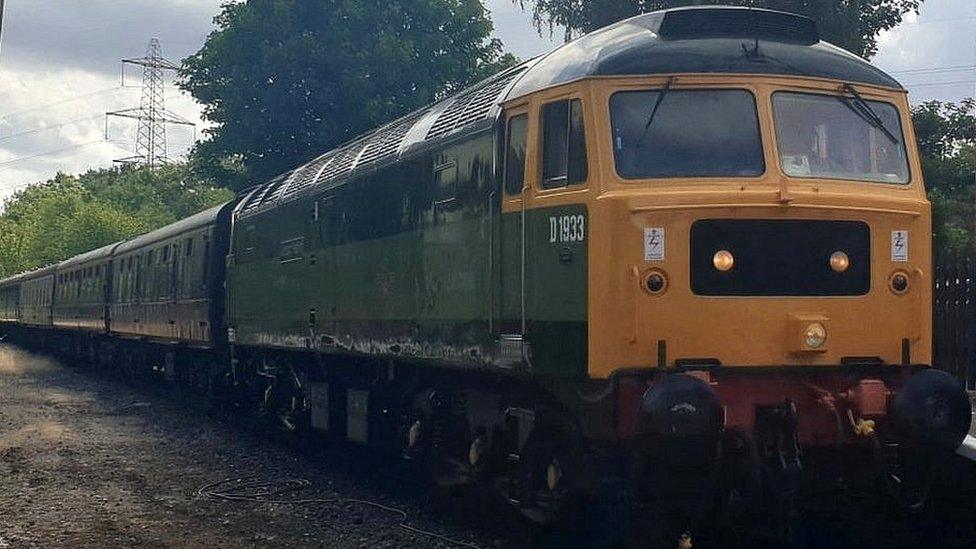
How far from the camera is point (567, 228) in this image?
7262mm

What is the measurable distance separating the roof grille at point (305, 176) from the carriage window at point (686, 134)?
6629 millimetres

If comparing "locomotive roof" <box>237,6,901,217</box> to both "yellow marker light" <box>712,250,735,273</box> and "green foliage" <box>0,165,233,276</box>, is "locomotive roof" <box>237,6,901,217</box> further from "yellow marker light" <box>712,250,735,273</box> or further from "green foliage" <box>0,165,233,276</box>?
"green foliage" <box>0,165,233,276</box>

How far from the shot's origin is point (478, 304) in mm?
8430

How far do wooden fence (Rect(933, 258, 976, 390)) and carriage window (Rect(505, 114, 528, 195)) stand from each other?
9956 millimetres

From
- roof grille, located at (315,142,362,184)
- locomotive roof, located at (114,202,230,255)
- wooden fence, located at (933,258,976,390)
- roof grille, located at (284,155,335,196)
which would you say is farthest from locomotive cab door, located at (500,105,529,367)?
locomotive roof, located at (114,202,230,255)

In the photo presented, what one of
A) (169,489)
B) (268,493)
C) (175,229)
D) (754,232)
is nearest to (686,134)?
(754,232)

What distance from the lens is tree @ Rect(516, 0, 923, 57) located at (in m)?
23.6

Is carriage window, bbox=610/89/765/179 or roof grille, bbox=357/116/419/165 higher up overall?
roof grille, bbox=357/116/419/165

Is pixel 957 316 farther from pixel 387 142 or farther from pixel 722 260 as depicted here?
pixel 722 260

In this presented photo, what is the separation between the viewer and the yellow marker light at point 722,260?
22.8 ft

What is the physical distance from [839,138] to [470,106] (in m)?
2.95

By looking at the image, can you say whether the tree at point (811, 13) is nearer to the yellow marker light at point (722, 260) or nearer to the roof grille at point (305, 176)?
the roof grille at point (305, 176)

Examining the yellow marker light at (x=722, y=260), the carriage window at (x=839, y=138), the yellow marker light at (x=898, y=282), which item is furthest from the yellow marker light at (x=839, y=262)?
the yellow marker light at (x=722, y=260)

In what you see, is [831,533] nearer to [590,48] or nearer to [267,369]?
[590,48]
